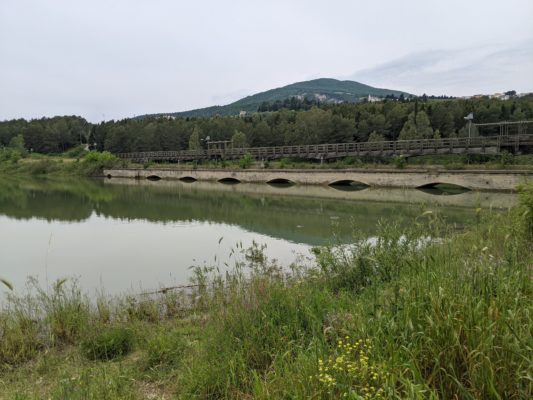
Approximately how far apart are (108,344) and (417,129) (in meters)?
60.7

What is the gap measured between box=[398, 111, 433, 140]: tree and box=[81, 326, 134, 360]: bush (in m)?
57.0

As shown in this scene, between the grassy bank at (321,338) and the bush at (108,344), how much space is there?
16mm

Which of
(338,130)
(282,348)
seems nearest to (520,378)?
(282,348)

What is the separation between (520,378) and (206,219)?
18622 millimetres

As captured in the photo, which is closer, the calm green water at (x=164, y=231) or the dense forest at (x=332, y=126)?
the calm green water at (x=164, y=231)

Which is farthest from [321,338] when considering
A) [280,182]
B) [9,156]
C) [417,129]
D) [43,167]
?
[9,156]

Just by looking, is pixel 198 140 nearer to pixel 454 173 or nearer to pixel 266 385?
pixel 454 173

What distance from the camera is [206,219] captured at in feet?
66.1

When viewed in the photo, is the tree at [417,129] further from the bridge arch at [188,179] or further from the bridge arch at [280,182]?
the bridge arch at [188,179]

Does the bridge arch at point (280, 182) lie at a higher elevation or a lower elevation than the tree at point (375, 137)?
lower

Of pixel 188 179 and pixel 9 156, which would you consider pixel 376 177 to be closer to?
pixel 188 179

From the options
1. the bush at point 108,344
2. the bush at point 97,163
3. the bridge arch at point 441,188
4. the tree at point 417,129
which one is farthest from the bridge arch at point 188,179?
the bush at point 108,344

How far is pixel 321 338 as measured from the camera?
340 cm

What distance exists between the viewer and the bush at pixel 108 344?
4870mm
